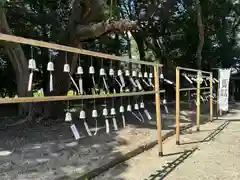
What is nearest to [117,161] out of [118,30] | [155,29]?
[118,30]

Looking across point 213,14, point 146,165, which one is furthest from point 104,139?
point 213,14

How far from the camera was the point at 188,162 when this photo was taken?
4020 mm

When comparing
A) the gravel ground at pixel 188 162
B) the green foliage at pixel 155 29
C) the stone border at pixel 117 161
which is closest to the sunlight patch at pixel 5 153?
the stone border at pixel 117 161

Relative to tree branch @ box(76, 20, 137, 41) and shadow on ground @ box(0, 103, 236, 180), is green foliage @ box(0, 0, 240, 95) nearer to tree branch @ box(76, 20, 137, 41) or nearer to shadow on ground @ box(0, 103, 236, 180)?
tree branch @ box(76, 20, 137, 41)

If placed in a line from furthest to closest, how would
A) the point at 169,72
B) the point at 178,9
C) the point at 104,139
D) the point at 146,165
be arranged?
1. the point at 169,72
2. the point at 178,9
3. the point at 104,139
4. the point at 146,165

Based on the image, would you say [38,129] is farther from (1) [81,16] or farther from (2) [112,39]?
(2) [112,39]

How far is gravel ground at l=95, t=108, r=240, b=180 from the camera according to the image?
3.43m

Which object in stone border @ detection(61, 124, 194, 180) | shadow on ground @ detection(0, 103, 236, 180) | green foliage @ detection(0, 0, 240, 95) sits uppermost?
green foliage @ detection(0, 0, 240, 95)

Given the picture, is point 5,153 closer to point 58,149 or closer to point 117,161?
point 58,149

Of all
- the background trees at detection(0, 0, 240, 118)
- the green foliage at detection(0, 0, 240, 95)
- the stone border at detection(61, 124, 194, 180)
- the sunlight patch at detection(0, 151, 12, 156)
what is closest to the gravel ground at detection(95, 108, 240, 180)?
the stone border at detection(61, 124, 194, 180)

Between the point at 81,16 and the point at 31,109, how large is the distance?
8.22 feet

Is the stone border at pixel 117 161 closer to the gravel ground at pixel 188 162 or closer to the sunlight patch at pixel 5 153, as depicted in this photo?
the gravel ground at pixel 188 162

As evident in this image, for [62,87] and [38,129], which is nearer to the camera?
[38,129]

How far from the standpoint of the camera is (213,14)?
12.8m
